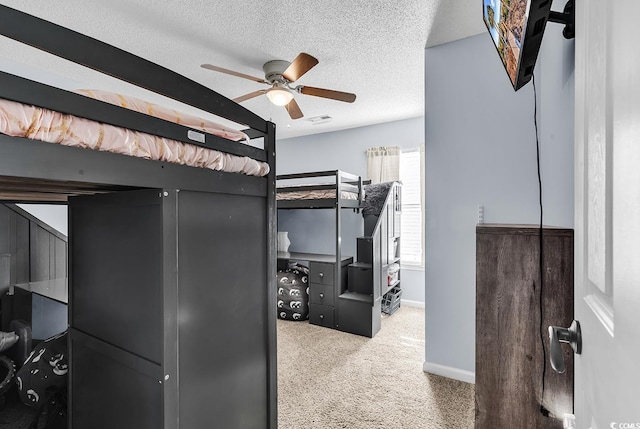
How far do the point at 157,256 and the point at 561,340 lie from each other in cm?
117

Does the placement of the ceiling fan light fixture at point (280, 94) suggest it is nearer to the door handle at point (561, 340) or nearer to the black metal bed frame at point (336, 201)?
the black metal bed frame at point (336, 201)

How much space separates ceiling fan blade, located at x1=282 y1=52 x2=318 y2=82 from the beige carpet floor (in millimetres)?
2358

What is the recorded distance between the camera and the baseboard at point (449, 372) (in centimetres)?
227

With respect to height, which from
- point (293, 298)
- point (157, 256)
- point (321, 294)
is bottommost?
point (293, 298)

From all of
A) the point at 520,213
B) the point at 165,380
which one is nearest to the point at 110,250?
the point at 165,380

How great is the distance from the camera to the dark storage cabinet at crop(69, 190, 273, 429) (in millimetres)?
1077

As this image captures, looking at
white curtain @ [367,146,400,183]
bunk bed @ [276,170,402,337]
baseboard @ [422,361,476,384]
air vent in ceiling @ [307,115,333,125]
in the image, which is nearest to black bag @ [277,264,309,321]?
bunk bed @ [276,170,402,337]

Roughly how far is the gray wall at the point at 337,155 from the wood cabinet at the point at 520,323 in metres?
3.14

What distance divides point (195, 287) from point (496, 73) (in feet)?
7.87

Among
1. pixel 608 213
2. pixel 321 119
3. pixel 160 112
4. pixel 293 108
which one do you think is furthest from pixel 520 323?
pixel 321 119

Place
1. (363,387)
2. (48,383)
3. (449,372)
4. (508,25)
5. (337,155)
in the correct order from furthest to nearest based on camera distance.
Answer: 1. (337,155)
2. (449,372)
3. (363,387)
4. (48,383)
5. (508,25)

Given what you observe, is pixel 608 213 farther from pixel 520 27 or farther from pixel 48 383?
pixel 48 383

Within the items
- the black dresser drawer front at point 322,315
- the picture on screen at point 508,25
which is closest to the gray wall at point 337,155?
the black dresser drawer front at point 322,315

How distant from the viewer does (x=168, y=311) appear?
3.49ft
